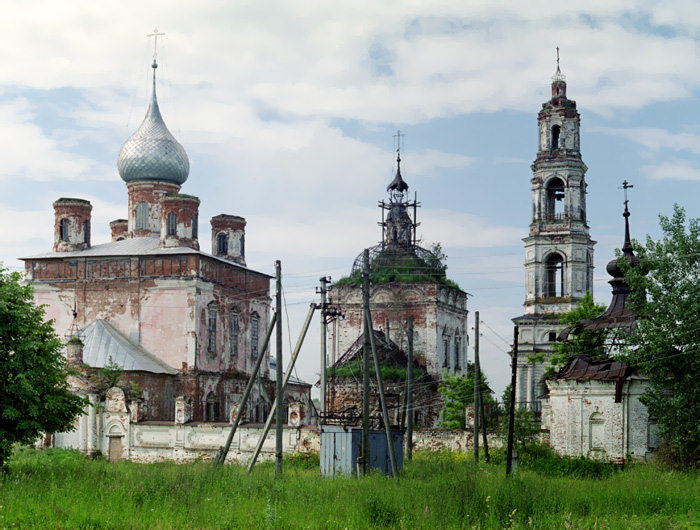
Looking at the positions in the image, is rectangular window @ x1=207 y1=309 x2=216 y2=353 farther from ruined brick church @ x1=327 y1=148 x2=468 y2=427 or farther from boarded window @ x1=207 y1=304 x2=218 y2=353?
ruined brick church @ x1=327 y1=148 x2=468 y2=427

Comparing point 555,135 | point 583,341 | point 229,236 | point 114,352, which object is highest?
point 555,135

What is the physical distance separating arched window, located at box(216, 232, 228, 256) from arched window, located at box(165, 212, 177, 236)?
3.36 metres

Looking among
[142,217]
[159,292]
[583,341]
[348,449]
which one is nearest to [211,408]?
[159,292]

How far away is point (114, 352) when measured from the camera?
114 feet

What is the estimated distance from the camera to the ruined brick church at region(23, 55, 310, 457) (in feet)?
117

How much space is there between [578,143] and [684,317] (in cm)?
1925

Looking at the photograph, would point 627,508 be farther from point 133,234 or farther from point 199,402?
point 133,234

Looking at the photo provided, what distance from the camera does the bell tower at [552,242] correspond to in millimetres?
41594

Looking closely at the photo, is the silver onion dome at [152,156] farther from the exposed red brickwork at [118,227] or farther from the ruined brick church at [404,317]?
the ruined brick church at [404,317]

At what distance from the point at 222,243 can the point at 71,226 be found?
6.00 metres

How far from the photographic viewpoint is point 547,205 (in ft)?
139

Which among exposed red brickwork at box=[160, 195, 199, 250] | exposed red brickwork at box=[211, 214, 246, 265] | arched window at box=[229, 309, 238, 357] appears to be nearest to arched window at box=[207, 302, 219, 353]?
arched window at box=[229, 309, 238, 357]

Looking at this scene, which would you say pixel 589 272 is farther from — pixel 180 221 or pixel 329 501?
pixel 329 501

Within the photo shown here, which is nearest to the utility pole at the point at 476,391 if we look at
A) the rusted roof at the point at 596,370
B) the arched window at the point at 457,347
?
the rusted roof at the point at 596,370
